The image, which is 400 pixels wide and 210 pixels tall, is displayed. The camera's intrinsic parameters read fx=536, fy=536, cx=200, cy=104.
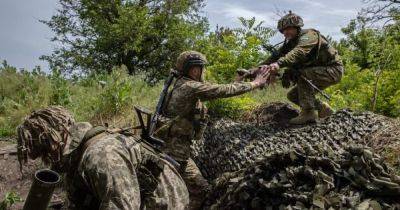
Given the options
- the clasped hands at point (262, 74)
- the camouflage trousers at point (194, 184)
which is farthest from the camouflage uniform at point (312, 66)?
the camouflage trousers at point (194, 184)

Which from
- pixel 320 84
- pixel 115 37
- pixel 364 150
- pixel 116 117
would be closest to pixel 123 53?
pixel 115 37

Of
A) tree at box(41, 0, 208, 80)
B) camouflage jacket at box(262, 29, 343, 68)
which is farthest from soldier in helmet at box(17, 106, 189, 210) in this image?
tree at box(41, 0, 208, 80)

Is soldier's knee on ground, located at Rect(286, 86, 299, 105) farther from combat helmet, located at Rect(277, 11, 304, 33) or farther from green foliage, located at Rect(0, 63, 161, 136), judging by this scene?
green foliage, located at Rect(0, 63, 161, 136)

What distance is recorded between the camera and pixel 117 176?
141 inches

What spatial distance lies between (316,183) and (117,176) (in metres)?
2.09

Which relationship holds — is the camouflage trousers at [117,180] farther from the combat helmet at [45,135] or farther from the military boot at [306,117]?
the military boot at [306,117]

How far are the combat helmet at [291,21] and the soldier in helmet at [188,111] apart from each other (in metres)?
1.33

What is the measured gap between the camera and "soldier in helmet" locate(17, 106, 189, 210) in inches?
142

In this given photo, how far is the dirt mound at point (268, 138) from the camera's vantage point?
7043mm

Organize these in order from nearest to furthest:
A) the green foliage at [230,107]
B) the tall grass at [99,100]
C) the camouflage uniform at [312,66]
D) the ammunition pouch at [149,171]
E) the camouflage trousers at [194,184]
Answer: the ammunition pouch at [149,171] < the camouflage trousers at [194,184] < the camouflage uniform at [312,66] < the green foliage at [230,107] < the tall grass at [99,100]

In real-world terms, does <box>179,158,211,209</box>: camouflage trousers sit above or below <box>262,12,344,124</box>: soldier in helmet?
below

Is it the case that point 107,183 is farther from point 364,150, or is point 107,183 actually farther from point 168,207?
point 364,150

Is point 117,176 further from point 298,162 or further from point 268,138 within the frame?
Answer: point 268,138

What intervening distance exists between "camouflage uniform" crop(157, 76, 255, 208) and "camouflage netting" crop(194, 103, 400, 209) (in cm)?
30
